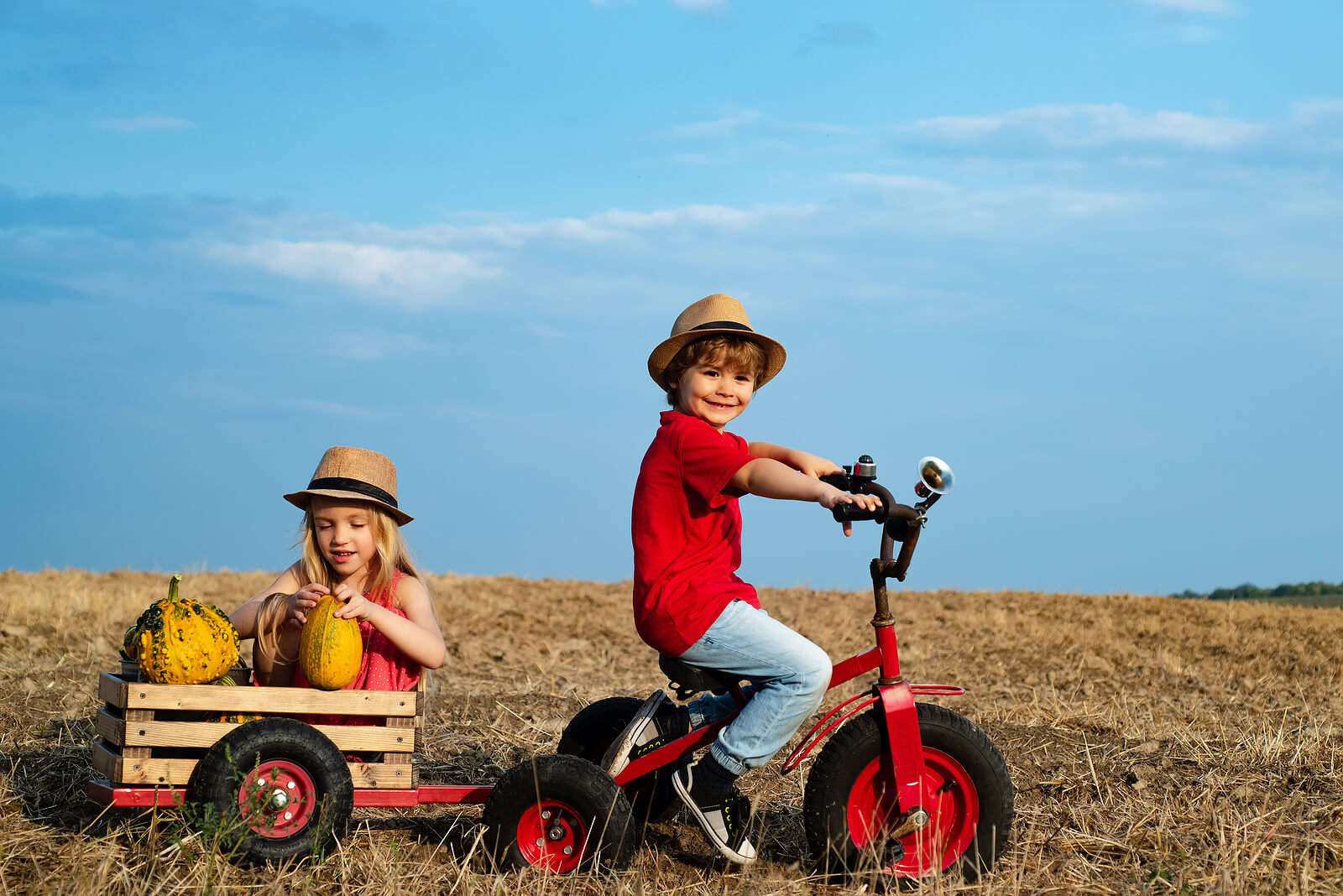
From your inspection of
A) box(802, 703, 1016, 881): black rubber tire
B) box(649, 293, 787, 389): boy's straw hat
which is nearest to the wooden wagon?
box(802, 703, 1016, 881): black rubber tire

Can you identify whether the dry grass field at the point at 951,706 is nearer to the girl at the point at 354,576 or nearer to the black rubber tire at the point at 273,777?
the black rubber tire at the point at 273,777

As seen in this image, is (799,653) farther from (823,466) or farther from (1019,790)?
(1019,790)

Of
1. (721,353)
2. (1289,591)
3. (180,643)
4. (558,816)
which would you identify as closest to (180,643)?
(180,643)

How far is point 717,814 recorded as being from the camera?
4.49 m

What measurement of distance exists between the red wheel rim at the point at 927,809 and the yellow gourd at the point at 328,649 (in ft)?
6.99

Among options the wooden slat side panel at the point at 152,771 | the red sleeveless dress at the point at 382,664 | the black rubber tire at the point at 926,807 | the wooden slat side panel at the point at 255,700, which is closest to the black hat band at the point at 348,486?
the red sleeveless dress at the point at 382,664

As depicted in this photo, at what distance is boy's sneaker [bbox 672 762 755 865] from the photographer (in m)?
4.47

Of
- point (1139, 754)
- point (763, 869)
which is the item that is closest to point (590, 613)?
point (1139, 754)

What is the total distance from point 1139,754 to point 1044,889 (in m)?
2.31

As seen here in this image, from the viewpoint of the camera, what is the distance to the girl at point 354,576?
4973 mm

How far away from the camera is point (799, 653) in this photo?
4.30 m

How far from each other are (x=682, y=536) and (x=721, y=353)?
79cm

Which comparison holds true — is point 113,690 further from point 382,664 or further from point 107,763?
point 382,664

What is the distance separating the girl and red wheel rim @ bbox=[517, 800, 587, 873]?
A: 83 centimetres
